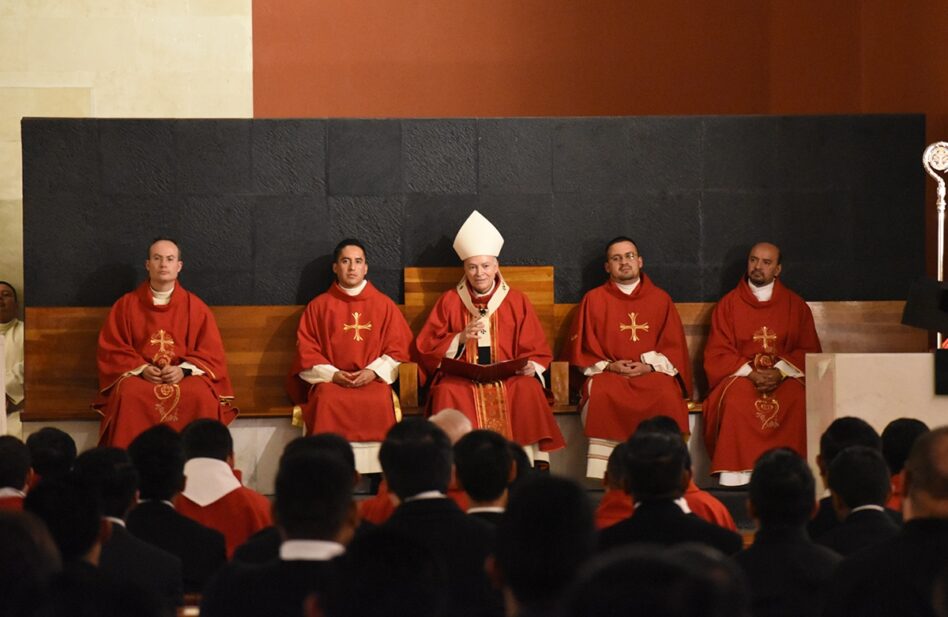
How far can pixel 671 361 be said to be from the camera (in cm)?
956

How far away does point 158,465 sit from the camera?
4902mm

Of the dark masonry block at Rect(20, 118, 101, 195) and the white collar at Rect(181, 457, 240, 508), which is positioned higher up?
the dark masonry block at Rect(20, 118, 101, 195)

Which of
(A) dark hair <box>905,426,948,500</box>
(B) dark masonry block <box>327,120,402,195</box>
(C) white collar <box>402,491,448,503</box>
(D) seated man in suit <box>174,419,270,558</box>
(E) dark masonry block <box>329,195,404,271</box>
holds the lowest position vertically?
(D) seated man in suit <box>174,419,270,558</box>

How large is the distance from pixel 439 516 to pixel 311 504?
0.73 meters

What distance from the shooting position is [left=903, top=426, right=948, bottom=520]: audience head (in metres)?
3.53

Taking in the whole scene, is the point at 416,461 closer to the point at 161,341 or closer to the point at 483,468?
the point at 483,468

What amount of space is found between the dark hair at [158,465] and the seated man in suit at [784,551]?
1972mm

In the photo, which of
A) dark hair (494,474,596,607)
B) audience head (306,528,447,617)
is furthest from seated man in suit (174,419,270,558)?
audience head (306,528,447,617)

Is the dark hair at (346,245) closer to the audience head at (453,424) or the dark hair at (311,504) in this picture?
the audience head at (453,424)

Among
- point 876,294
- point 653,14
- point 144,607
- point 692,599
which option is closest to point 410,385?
point 876,294

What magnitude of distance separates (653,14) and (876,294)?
10.6 ft

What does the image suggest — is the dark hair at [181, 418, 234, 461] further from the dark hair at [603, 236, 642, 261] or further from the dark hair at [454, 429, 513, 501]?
the dark hair at [603, 236, 642, 261]

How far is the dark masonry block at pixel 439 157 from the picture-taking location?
10.1 metres

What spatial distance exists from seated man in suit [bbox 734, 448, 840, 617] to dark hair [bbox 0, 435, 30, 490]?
102 inches
